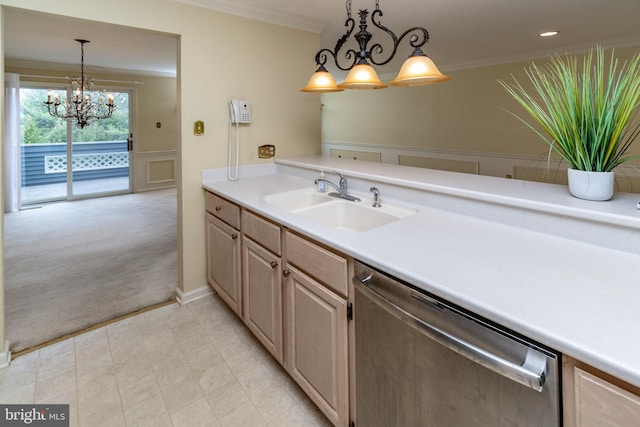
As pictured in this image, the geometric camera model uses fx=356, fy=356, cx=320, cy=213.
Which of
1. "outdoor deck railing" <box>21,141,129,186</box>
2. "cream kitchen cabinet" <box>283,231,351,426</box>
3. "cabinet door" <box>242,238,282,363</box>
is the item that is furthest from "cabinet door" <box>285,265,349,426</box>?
"outdoor deck railing" <box>21,141,129,186</box>

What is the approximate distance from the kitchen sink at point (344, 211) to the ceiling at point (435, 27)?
134 centimetres

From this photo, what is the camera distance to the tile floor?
1597 mm

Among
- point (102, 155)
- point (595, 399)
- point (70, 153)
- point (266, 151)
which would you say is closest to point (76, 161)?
point (70, 153)

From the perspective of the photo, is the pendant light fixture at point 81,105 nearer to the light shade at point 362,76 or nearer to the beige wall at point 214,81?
the beige wall at point 214,81

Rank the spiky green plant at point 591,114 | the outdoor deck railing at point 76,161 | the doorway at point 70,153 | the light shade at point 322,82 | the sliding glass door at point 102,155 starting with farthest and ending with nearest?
the sliding glass door at point 102,155 < the outdoor deck railing at point 76,161 < the doorway at point 70,153 < the light shade at point 322,82 < the spiky green plant at point 591,114

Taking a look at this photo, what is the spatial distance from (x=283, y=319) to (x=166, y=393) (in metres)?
0.68

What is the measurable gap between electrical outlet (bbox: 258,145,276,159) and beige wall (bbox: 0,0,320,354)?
0.14 feet

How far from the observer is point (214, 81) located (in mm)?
2492

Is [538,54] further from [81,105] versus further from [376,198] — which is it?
[81,105]

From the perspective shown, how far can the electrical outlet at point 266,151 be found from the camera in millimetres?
2816

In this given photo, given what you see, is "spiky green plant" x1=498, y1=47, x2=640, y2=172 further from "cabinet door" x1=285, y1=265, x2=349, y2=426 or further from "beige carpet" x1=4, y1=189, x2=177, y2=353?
"beige carpet" x1=4, y1=189, x2=177, y2=353

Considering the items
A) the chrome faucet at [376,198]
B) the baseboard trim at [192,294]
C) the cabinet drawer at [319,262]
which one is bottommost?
the baseboard trim at [192,294]

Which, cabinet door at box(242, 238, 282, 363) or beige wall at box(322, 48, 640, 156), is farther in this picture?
beige wall at box(322, 48, 640, 156)

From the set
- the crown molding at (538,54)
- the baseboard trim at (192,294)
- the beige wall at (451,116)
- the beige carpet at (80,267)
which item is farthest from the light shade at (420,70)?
the beige wall at (451,116)
